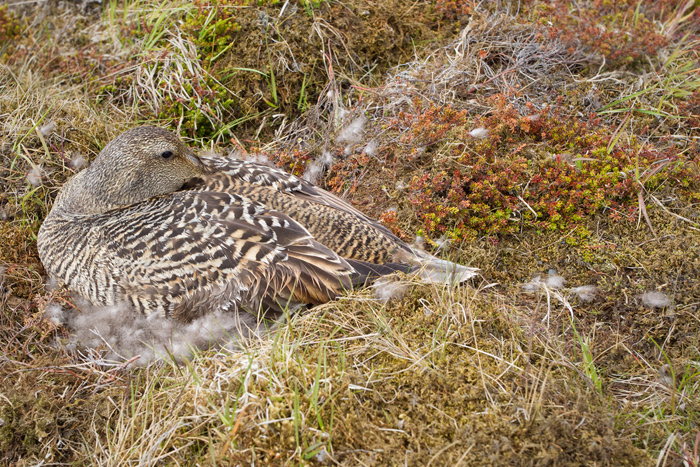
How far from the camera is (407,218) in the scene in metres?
3.88

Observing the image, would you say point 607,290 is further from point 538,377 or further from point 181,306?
point 181,306

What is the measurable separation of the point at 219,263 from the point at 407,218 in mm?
1449

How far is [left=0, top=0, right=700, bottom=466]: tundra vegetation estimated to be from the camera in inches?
97.7

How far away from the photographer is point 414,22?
4859 millimetres

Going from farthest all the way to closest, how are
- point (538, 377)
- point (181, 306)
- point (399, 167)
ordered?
point (399, 167)
point (181, 306)
point (538, 377)

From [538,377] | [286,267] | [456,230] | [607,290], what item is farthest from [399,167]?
[538,377]

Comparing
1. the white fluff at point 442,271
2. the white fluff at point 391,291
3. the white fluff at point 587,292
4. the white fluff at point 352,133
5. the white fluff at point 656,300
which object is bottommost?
the white fluff at point 656,300

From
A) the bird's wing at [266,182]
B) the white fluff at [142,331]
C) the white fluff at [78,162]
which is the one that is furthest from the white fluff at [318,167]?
the white fluff at [78,162]

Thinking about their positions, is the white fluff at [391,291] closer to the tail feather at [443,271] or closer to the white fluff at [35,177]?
the tail feather at [443,271]

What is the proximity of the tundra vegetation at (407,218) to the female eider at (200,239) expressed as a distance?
8.5 inches

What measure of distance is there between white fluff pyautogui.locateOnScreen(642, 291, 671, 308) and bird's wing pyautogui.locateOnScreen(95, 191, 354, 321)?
1.83 metres

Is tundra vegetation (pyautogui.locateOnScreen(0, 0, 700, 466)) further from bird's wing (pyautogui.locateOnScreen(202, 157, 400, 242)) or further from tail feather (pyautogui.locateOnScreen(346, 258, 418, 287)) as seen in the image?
bird's wing (pyautogui.locateOnScreen(202, 157, 400, 242))

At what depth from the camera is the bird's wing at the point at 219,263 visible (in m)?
3.11

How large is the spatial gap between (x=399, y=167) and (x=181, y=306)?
1928mm
